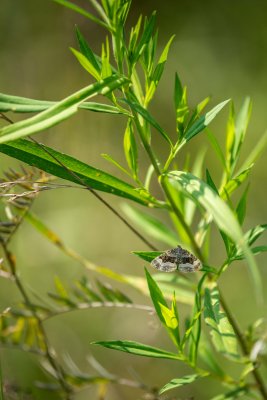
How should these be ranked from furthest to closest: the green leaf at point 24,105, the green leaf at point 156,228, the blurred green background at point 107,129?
the blurred green background at point 107,129, the green leaf at point 156,228, the green leaf at point 24,105

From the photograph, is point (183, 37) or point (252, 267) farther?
point (183, 37)

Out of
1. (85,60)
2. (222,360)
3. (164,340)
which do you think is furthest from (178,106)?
(164,340)

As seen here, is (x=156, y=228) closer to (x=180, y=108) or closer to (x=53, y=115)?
(x=180, y=108)

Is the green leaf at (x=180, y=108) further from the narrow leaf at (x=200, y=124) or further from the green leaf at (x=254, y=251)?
the green leaf at (x=254, y=251)

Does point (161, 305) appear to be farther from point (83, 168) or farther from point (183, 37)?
point (183, 37)

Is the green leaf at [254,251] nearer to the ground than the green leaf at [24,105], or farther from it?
nearer to the ground

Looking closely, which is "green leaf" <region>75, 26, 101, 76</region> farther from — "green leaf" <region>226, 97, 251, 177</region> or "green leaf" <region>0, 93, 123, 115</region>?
"green leaf" <region>226, 97, 251, 177</region>

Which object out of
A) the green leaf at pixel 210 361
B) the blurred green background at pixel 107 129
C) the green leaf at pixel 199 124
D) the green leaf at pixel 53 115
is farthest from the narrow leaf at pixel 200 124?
the blurred green background at pixel 107 129

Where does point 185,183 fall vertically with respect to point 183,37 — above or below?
below
